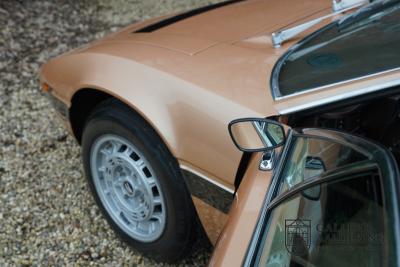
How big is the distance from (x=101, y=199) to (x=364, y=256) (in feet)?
5.61

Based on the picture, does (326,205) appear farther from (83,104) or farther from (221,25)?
(83,104)

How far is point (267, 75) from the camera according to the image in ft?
5.78

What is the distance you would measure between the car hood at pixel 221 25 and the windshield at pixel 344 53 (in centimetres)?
32

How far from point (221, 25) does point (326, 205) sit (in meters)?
1.27

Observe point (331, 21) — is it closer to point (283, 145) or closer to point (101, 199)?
point (283, 145)

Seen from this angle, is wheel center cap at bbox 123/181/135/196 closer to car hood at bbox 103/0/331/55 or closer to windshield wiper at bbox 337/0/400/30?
car hood at bbox 103/0/331/55

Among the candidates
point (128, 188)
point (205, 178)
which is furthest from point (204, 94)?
point (128, 188)

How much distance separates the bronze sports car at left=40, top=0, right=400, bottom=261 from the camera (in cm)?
157

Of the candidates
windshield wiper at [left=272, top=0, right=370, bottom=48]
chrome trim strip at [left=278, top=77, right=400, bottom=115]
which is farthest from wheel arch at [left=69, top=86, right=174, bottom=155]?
chrome trim strip at [left=278, top=77, right=400, bottom=115]

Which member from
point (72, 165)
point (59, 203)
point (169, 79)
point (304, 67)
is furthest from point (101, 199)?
point (304, 67)

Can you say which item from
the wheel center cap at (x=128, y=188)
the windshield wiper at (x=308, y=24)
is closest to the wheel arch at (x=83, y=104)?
the wheel center cap at (x=128, y=188)

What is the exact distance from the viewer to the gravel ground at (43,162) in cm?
259
